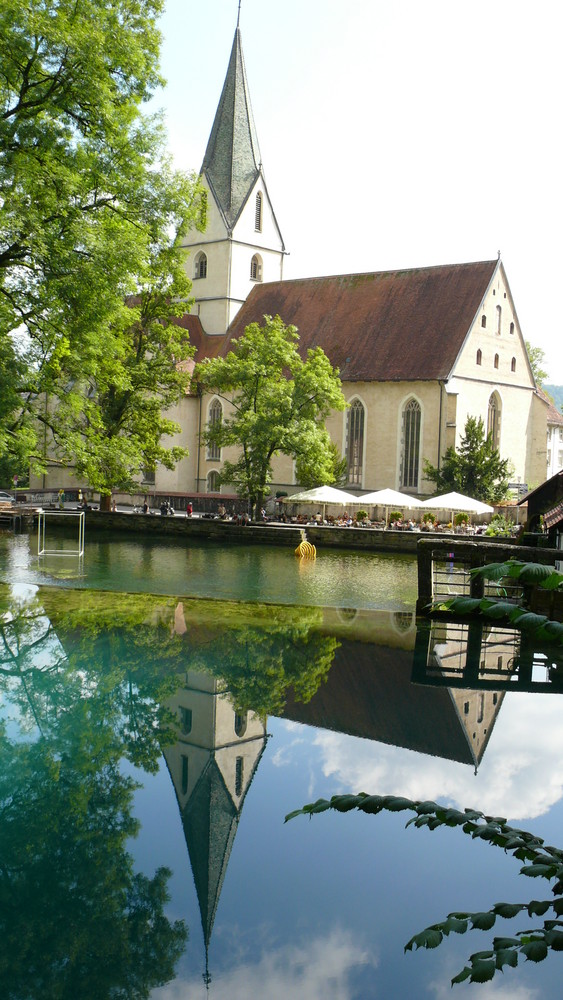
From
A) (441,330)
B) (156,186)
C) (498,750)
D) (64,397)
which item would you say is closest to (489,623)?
(498,750)

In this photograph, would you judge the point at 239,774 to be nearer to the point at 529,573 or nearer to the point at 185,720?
the point at 185,720

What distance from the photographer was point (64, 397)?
66.9ft

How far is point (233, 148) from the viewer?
5619 centimetres

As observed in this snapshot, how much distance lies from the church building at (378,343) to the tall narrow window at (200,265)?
989 millimetres

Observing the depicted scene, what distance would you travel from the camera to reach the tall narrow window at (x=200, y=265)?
59.2 m

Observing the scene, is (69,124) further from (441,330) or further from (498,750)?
(441,330)

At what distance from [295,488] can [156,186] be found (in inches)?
1187

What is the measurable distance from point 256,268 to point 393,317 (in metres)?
13.1

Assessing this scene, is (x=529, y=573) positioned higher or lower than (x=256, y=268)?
lower

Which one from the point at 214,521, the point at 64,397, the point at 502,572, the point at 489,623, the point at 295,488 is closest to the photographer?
the point at 502,572

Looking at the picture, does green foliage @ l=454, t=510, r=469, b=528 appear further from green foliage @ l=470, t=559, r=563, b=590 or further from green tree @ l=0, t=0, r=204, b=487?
green foliage @ l=470, t=559, r=563, b=590

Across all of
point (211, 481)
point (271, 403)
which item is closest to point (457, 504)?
point (271, 403)

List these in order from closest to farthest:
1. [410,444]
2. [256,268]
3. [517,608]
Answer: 1. [517,608]
2. [410,444]
3. [256,268]

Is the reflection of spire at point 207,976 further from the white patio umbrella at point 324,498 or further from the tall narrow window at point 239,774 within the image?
the white patio umbrella at point 324,498
